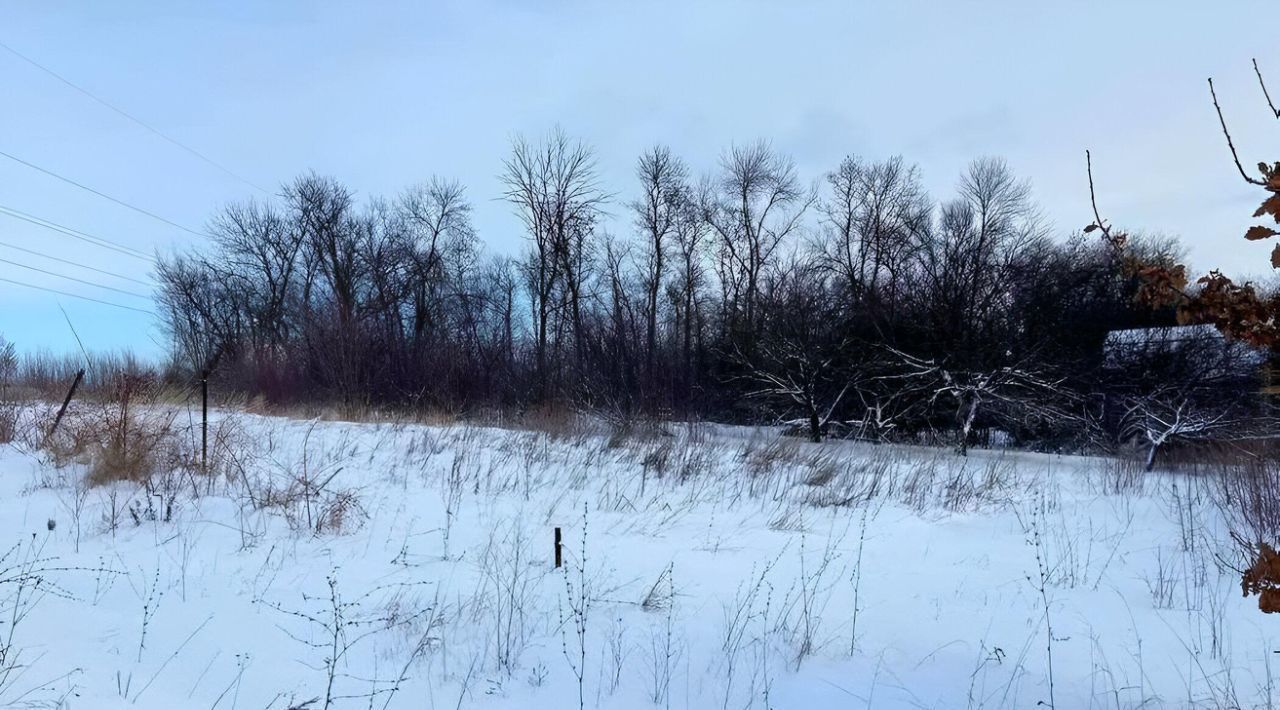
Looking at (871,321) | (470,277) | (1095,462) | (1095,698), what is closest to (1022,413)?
(1095,462)

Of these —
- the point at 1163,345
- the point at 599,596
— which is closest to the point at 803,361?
the point at 1163,345

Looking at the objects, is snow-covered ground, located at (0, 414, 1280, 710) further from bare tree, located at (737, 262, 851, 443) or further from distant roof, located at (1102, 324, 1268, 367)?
distant roof, located at (1102, 324, 1268, 367)

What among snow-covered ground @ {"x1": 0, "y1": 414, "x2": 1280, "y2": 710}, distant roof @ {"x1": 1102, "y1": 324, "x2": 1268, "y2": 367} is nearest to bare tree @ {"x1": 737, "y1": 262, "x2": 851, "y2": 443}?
distant roof @ {"x1": 1102, "y1": 324, "x2": 1268, "y2": 367}

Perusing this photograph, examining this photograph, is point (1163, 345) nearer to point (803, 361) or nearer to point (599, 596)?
point (803, 361)

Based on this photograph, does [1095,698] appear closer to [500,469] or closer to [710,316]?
[500,469]

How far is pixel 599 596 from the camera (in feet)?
15.5

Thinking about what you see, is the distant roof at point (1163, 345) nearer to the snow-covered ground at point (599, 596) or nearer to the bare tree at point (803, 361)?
the bare tree at point (803, 361)

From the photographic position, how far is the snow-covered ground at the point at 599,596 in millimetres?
3492

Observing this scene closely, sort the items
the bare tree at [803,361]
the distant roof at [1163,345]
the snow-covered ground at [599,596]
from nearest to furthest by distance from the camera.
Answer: the snow-covered ground at [599,596], the distant roof at [1163,345], the bare tree at [803,361]

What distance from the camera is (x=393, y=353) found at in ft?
69.2

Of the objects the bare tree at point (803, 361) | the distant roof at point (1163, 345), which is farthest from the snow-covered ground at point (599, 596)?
the distant roof at point (1163, 345)

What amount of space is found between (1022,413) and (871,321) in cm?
494

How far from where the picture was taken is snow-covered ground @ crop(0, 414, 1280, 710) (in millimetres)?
3492

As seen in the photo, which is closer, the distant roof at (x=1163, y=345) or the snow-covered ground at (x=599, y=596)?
the snow-covered ground at (x=599, y=596)
